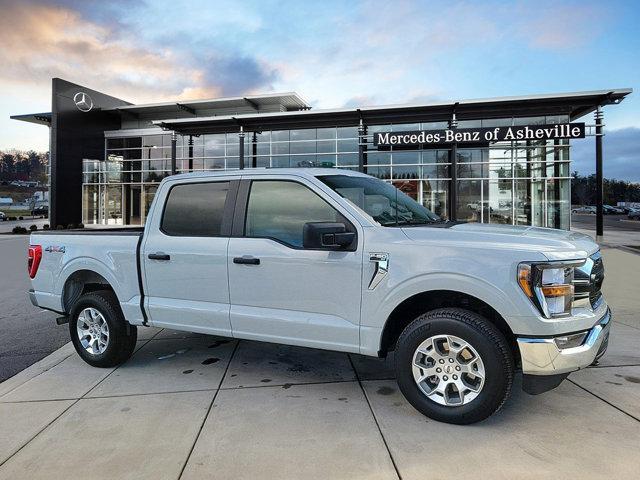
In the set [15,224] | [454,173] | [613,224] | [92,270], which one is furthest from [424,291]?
[15,224]

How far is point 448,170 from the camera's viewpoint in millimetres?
24094

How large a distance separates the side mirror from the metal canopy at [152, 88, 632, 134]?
19152mm

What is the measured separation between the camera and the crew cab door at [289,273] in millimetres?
3793

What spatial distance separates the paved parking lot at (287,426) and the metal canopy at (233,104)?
25.3 m

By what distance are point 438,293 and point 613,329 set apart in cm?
396

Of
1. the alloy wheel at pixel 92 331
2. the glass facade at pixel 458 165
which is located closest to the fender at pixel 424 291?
the alloy wheel at pixel 92 331

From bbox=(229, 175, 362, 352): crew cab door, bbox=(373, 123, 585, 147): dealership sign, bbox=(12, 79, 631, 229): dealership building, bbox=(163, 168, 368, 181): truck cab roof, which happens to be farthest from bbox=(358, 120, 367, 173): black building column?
bbox=(229, 175, 362, 352): crew cab door

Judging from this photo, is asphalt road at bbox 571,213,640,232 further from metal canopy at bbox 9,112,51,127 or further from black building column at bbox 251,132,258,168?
metal canopy at bbox 9,112,51,127

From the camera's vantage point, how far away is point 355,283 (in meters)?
3.75

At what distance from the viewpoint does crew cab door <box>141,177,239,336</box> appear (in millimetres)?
4324

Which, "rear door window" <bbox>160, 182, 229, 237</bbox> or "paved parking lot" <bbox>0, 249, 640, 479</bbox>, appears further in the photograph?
"rear door window" <bbox>160, 182, 229, 237</bbox>

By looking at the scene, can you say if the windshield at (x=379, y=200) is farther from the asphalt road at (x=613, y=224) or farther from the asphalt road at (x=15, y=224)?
the asphalt road at (x=15, y=224)

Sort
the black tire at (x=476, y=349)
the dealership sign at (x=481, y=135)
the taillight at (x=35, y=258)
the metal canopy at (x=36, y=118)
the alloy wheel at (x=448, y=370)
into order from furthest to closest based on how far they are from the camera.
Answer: the metal canopy at (x=36, y=118)
the dealership sign at (x=481, y=135)
the taillight at (x=35, y=258)
the alloy wheel at (x=448, y=370)
the black tire at (x=476, y=349)

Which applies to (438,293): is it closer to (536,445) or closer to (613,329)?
(536,445)
